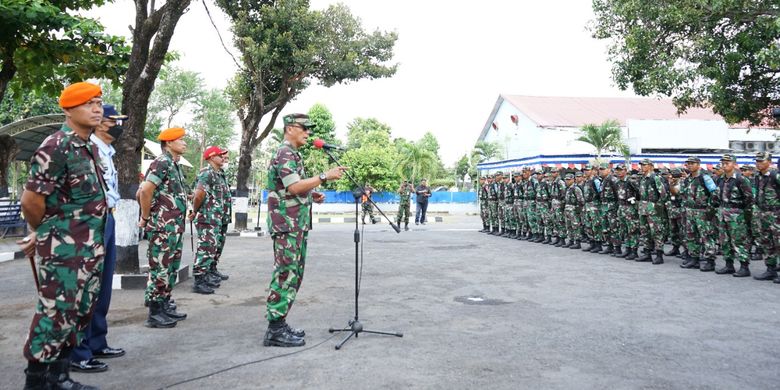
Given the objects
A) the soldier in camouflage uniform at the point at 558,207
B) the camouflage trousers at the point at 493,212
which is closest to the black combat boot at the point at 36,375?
the soldier in camouflage uniform at the point at 558,207

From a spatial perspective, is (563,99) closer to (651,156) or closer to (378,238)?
(651,156)

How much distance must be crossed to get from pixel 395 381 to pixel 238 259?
7.15 meters

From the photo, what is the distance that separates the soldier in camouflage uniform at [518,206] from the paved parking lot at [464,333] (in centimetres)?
594

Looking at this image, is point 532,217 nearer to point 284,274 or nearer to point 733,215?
point 733,215

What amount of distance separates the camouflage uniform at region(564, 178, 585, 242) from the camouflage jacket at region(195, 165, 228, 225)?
317 inches

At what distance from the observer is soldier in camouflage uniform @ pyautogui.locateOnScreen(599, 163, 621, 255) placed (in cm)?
1073

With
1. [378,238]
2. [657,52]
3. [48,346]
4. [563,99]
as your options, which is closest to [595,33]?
[657,52]

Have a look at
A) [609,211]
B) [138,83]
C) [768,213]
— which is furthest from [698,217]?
[138,83]

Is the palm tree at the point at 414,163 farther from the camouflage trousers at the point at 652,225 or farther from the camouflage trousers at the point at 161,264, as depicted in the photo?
the camouflage trousers at the point at 161,264

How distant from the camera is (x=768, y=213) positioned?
8.01m

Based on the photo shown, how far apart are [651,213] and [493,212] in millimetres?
6991

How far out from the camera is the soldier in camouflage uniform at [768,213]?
7754mm

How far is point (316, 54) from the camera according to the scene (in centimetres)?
1638

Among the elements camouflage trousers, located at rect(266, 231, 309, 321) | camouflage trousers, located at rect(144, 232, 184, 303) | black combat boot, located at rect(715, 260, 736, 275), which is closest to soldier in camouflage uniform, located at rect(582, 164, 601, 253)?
black combat boot, located at rect(715, 260, 736, 275)
